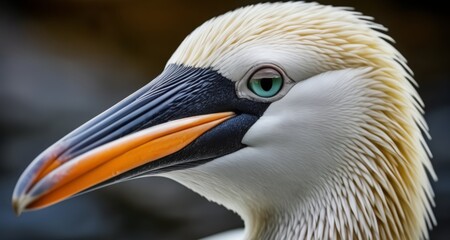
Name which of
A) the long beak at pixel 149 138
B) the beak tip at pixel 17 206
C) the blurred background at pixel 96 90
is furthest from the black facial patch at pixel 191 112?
the blurred background at pixel 96 90

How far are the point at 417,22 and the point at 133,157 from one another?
4010 mm

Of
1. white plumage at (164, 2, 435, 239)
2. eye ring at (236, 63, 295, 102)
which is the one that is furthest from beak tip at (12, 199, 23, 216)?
eye ring at (236, 63, 295, 102)

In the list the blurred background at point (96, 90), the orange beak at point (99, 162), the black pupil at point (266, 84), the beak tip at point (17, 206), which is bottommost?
the beak tip at point (17, 206)

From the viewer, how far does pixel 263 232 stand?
6.57ft

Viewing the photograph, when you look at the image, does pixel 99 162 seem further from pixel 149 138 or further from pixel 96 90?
pixel 96 90

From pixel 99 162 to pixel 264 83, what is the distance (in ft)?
1.48

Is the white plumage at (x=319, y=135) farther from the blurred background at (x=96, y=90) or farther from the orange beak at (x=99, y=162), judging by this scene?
the blurred background at (x=96, y=90)

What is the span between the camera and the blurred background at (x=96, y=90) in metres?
5.09

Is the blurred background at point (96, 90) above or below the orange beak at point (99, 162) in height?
above

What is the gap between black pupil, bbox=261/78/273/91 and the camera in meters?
1.86

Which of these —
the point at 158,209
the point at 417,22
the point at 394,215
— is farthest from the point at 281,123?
the point at 417,22

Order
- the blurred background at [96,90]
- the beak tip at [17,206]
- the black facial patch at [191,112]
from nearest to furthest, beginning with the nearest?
the beak tip at [17,206]
the black facial patch at [191,112]
the blurred background at [96,90]

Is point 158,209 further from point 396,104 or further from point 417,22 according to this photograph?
point 396,104

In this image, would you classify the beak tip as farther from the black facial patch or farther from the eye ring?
the eye ring
